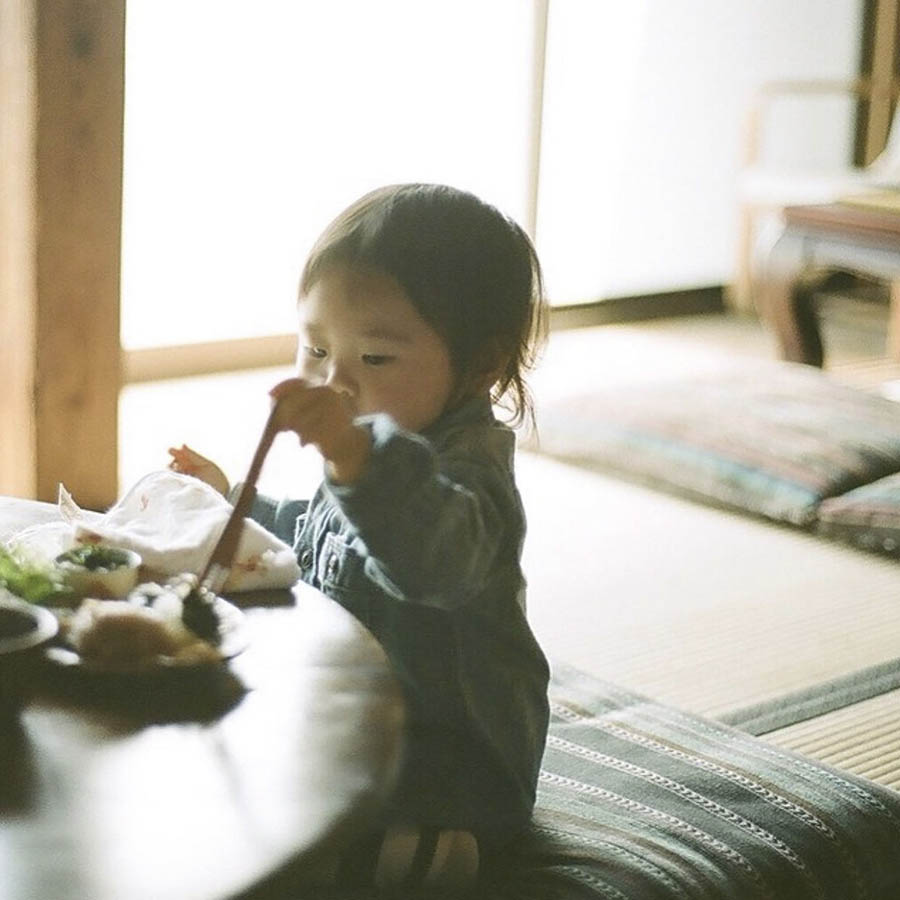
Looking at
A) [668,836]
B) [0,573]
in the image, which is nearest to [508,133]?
[668,836]

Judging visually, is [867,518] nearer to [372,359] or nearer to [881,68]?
[372,359]

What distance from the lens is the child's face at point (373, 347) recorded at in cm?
139

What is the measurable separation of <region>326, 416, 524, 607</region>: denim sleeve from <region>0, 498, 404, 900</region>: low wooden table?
72 mm

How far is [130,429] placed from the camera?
12.3ft

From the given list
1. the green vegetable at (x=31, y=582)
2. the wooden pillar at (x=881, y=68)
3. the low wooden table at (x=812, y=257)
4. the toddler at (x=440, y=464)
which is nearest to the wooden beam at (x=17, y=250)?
the toddler at (x=440, y=464)

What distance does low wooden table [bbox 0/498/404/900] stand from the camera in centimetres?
88

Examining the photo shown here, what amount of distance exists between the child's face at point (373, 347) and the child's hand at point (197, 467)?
142mm

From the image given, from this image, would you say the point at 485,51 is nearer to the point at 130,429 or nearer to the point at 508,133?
the point at 508,133

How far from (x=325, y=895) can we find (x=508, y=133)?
4098 millimetres

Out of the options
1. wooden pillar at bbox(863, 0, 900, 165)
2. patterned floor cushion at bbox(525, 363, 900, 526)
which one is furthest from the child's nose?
wooden pillar at bbox(863, 0, 900, 165)

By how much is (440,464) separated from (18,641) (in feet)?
1.30

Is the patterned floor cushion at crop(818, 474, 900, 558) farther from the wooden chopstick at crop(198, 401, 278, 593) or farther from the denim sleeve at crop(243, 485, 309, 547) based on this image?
the wooden chopstick at crop(198, 401, 278, 593)

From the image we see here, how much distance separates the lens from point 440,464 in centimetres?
137

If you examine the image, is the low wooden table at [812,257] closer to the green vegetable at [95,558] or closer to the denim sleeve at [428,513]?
the denim sleeve at [428,513]
